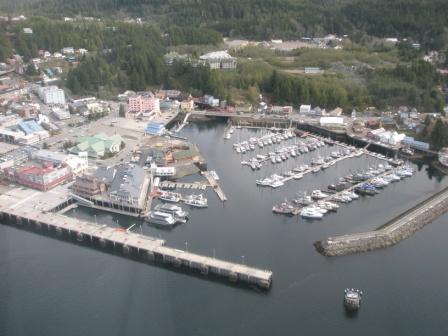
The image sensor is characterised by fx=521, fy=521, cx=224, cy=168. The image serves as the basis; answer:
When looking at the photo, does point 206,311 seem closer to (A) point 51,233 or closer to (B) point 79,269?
(B) point 79,269

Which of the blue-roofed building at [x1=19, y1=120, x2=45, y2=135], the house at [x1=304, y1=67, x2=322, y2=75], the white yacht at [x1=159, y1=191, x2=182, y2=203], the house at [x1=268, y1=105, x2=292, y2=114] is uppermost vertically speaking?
the house at [x1=304, y1=67, x2=322, y2=75]

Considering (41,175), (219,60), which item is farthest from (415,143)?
(219,60)

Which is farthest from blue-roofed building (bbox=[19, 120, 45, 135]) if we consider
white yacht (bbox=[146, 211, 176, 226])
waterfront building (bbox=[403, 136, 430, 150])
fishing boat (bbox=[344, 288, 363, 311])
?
fishing boat (bbox=[344, 288, 363, 311])

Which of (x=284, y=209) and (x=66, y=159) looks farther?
(x=66, y=159)

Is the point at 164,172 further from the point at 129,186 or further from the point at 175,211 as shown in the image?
the point at 175,211

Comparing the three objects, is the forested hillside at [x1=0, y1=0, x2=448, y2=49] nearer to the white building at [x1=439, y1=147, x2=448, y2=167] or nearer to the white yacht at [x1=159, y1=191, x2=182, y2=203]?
the white building at [x1=439, y1=147, x2=448, y2=167]

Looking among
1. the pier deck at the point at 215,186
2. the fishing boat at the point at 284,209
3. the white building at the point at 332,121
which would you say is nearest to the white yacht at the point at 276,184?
the fishing boat at the point at 284,209

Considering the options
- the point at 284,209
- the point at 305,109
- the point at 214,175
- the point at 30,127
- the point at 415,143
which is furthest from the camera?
the point at 305,109
